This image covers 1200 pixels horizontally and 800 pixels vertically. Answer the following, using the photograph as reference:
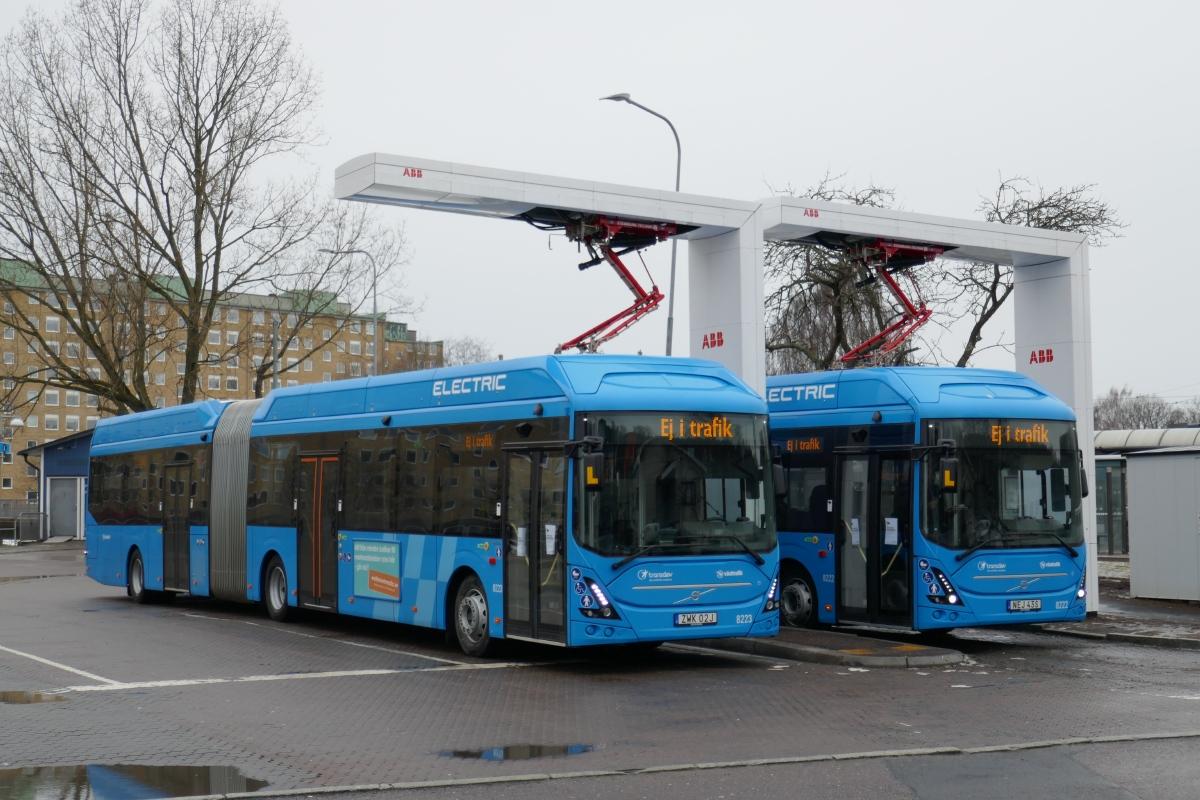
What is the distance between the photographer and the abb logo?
22.0 meters

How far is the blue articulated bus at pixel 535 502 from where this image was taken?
14.1 meters

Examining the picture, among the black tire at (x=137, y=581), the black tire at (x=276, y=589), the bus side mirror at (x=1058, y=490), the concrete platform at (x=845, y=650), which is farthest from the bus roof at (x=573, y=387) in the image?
the black tire at (x=137, y=581)

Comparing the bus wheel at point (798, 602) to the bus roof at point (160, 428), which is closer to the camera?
the bus wheel at point (798, 602)

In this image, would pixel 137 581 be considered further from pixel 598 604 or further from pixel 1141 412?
pixel 1141 412

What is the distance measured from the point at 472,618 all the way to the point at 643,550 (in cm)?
264

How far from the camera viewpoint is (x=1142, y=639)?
58.3 feet

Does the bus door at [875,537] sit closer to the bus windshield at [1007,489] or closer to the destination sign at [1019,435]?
the bus windshield at [1007,489]

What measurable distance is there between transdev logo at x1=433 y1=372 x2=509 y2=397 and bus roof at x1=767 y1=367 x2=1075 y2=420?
14.8 ft

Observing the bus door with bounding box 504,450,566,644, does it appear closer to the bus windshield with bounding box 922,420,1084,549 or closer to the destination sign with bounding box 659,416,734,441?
the destination sign with bounding box 659,416,734,441

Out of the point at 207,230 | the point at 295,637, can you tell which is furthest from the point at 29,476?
the point at 295,637

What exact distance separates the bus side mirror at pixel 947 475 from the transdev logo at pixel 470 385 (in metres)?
4.80

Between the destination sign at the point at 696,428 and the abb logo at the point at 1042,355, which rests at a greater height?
the abb logo at the point at 1042,355

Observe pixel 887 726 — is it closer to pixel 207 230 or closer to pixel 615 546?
pixel 615 546

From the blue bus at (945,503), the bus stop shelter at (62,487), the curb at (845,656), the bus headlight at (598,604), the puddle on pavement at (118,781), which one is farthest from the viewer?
the bus stop shelter at (62,487)
